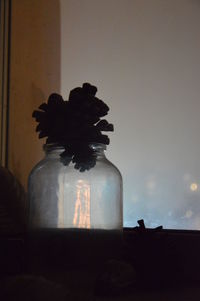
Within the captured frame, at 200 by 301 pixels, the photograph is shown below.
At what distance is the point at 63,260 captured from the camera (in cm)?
49

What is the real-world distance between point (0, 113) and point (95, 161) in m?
0.33

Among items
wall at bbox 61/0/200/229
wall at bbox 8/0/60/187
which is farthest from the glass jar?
wall at bbox 61/0/200/229

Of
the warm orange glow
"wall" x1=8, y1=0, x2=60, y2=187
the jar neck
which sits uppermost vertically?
"wall" x1=8, y1=0, x2=60, y2=187

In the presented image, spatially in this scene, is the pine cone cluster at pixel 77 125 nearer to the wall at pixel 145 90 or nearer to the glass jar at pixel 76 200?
the glass jar at pixel 76 200

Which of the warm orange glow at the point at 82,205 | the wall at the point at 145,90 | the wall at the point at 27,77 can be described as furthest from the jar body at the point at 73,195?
the wall at the point at 145,90

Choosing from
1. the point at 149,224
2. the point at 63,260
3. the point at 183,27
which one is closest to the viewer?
the point at 63,260

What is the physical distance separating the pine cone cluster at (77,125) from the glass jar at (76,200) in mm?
18

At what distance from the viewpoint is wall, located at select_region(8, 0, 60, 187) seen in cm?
77

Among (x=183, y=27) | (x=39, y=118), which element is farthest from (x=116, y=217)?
(x=183, y=27)

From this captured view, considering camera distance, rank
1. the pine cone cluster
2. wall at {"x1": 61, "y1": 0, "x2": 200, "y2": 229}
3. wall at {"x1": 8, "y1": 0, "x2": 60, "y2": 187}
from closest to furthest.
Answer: the pine cone cluster < wall at {"x1": 8, "y1": 0, "x2": 60, "y2": 187} < wall at {"x1": 61, "y1": 0, "x2": 200, "y2": 229}

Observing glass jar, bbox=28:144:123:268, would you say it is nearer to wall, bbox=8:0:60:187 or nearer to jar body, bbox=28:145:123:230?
jar body, bbox=28:145:123:230

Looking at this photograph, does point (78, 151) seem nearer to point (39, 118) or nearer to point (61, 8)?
point (39, 118)

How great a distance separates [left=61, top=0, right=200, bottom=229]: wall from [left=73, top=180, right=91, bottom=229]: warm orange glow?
53 cm

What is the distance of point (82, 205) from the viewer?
1.88ft
